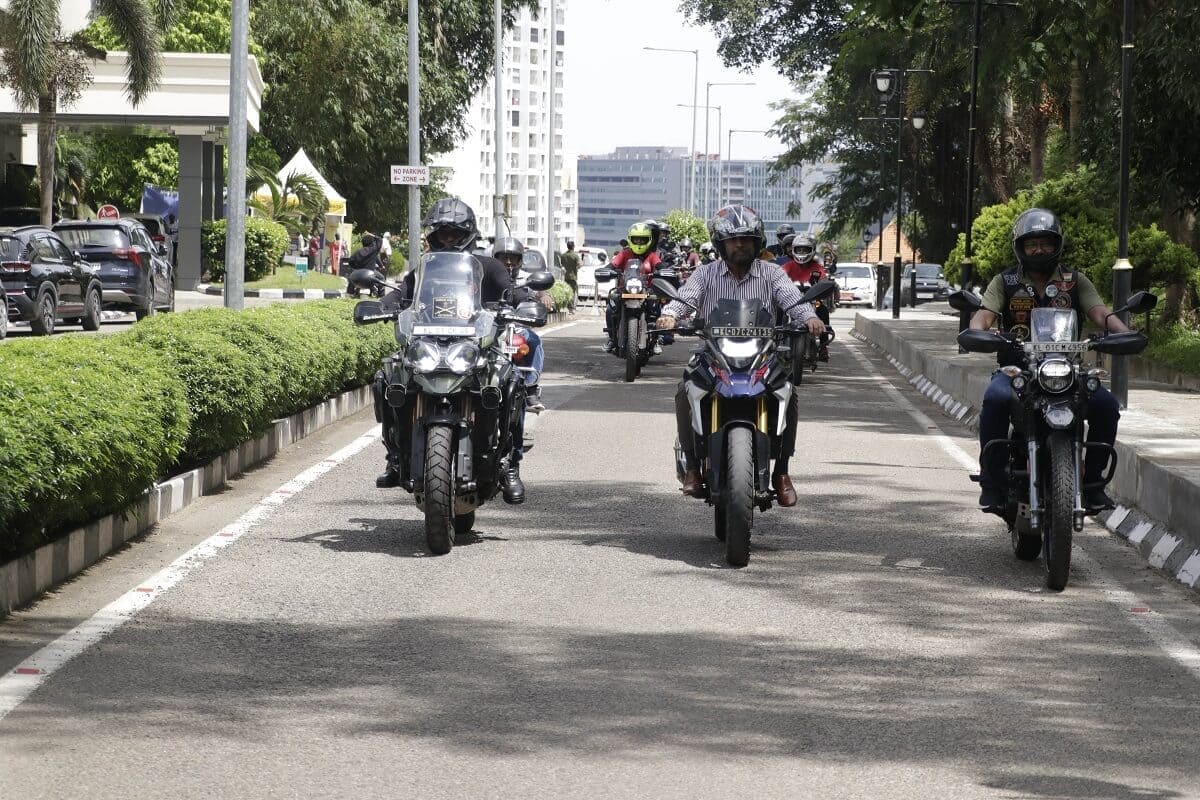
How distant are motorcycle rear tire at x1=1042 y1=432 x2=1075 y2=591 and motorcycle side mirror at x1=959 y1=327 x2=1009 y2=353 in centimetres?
62

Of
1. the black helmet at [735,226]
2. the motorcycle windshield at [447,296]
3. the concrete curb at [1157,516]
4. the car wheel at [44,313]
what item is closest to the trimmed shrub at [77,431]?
the motorcycle windshield at [447,296]

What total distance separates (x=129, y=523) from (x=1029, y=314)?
473 cm

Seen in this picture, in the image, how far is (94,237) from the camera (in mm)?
31375

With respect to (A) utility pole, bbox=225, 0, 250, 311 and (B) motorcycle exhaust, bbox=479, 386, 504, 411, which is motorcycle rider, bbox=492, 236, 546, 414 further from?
(A) utility pole, bbox=225, 0, 250, 311

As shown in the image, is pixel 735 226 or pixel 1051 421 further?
pixel 735 226

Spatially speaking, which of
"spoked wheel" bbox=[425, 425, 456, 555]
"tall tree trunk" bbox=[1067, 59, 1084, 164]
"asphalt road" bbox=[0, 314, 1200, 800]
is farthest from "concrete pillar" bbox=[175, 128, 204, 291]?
"spoked wheel" bbox=[425, 425, 456, 555]

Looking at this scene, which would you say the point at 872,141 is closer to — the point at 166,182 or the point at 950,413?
the point at 166,182

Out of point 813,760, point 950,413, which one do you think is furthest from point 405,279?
point 950,413

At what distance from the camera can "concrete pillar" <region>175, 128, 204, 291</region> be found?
47750 mm

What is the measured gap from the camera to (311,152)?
61.1m

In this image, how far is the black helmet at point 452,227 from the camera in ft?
35.4

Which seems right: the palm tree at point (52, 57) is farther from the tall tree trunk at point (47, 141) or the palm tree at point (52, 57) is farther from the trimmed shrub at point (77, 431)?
the trimmed shrub at point (77, 431)

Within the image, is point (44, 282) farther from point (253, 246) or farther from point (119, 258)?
point (253, 246)

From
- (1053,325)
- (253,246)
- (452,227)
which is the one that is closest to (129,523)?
(452,227)
